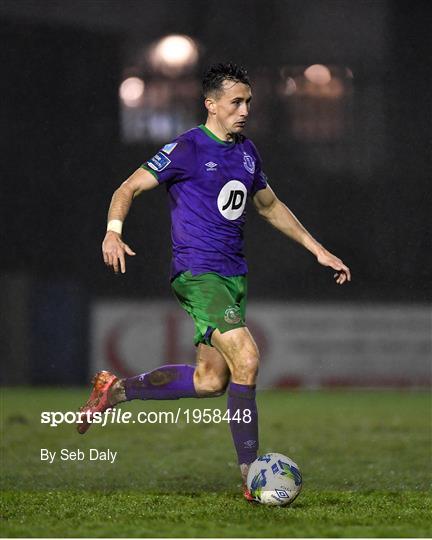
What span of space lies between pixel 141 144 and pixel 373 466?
9.11m

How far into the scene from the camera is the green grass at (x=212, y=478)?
4961mm

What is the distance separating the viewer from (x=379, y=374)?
47.6ft

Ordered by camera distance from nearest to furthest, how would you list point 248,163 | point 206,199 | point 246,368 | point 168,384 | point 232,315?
point 246,368, point 232,315, point 206,199, point 248,163, point 168,384

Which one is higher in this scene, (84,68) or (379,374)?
(84,68)

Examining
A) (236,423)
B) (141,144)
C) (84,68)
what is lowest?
(236,423)

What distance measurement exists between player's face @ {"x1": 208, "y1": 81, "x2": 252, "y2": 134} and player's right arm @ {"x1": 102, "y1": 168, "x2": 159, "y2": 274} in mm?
479

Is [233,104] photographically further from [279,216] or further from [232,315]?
[232,315]

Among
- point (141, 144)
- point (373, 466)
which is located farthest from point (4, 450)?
point (141, 144)

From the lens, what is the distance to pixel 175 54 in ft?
52.9

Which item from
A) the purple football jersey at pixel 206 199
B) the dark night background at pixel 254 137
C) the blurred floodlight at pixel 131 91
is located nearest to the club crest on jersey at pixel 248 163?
the purple football jersey at pixel 206 199

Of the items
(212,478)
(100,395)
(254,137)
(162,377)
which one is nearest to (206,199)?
(162,377)

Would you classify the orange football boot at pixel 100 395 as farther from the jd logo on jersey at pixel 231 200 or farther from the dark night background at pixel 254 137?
the dark night background at pixel 254 137

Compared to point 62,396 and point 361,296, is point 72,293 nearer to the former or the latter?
point 62,396

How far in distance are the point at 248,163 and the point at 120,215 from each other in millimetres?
831
